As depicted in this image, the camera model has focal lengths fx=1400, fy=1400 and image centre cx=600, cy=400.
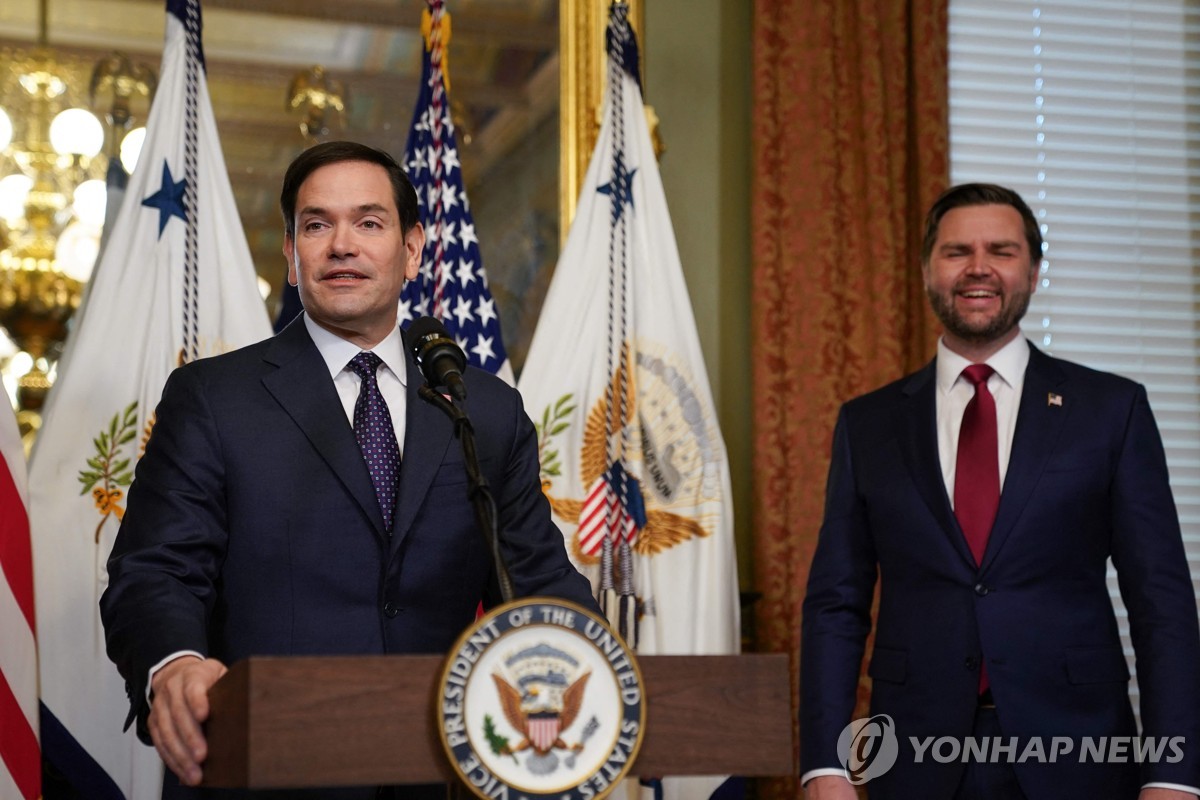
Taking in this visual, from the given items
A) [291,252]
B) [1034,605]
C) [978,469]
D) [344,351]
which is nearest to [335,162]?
[291,252]

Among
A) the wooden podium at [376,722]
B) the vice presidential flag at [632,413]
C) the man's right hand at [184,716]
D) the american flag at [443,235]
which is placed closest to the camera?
the wooden podium at [376,722]

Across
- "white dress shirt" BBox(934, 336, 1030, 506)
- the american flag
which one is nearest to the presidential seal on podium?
"white dress shirt" BBox(934, 336, 1030, 506)

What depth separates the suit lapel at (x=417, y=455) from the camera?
218 centimetres

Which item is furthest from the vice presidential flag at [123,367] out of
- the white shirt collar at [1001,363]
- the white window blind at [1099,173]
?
the white window blind at [1099,173]

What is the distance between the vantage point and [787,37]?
178 inches

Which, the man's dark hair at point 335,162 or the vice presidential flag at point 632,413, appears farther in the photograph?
the vice presidential flag at point 632,413

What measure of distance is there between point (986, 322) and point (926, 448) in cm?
32

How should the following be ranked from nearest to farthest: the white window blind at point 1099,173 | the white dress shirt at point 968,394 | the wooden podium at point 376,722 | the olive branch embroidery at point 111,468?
the wooden podium at point 376,722 → the white dress shirt at point 968,394 → the olive branch embroidery at point 111,468 → the white window blind at point 1099,173

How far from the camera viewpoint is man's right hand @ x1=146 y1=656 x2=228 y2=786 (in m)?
1.64

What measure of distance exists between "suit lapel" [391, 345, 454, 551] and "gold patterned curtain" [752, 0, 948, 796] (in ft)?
7.18

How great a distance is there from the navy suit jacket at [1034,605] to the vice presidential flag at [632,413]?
75 cm

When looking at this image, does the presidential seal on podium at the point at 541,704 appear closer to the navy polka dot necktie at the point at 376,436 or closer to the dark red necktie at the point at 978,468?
the navy polka dot necktie at the point at 376,436

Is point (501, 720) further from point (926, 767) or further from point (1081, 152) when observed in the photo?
point (1081, 152)

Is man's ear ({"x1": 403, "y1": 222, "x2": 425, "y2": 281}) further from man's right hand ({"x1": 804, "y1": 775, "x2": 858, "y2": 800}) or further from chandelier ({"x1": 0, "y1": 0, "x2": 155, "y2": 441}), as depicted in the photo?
chandelier ({"x1": 0, "y1": 0, "x2": 155, "y2": 441})
